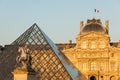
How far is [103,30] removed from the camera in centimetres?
8744

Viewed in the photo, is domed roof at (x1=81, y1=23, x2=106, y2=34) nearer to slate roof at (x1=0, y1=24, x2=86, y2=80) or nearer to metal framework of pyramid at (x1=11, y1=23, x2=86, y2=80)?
slate roof at (x1=0, y1=24, x2=86, y2=80)

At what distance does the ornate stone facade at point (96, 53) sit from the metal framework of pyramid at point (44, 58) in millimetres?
51536

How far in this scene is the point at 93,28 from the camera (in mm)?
87500

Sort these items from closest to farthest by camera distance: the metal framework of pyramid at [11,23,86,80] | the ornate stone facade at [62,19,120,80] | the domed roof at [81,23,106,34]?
the metal framework of pyramid at [11,23,86,80] < the ornate stone facade at [62,19,120,80] < the domed roof at [81,23,106,34]

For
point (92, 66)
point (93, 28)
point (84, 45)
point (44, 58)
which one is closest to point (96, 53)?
point (84, 45)

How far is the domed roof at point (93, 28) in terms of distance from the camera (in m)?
87.2

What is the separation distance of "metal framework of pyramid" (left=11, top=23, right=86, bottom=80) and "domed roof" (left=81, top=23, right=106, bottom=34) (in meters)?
51.9

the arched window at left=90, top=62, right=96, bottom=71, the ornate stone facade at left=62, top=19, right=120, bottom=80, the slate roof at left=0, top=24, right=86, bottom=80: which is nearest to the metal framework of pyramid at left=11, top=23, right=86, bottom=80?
the slate roof at left=0, top=24, right=86, bottom=80

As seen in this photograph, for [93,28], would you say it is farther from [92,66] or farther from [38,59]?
[38,59]

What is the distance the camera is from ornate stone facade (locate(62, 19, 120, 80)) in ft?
285

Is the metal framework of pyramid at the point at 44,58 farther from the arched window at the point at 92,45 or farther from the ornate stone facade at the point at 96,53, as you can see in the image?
the arched window at the point at 92,45

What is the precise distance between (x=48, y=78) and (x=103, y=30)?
57965 millimetres

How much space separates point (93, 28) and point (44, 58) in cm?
5578

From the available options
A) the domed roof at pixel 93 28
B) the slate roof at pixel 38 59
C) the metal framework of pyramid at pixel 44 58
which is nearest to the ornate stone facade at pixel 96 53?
the domed roof at pixel 93 28
